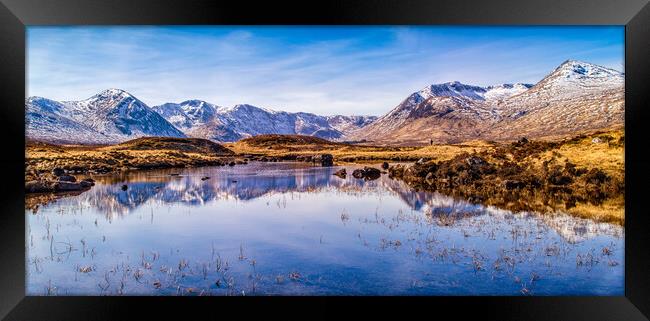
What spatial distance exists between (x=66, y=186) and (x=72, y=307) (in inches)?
869

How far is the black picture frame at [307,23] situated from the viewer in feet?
35.6

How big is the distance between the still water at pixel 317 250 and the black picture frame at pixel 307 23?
1.24 ft

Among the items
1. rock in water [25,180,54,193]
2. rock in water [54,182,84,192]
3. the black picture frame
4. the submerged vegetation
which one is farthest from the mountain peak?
the black picture frame

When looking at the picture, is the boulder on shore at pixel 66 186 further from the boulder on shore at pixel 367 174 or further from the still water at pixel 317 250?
the boulder on shore at pixel 367 174

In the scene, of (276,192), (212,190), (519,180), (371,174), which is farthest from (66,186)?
(519,180)

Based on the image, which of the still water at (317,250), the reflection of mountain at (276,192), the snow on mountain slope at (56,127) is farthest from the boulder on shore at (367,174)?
the snow on mountain slope at (56,127)

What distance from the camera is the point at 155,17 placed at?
11.5 m

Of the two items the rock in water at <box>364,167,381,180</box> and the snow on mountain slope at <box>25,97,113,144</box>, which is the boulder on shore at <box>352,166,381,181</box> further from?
the snow on mountain slope at <box>25,97,113,144</box>

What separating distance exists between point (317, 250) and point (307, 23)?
6.69m

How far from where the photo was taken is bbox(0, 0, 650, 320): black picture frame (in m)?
10.9

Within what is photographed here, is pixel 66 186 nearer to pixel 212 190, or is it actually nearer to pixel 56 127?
pixel 212 190

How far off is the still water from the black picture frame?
38 centimetres

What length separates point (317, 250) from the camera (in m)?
14.2

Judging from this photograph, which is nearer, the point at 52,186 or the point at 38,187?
the point at 38,187
